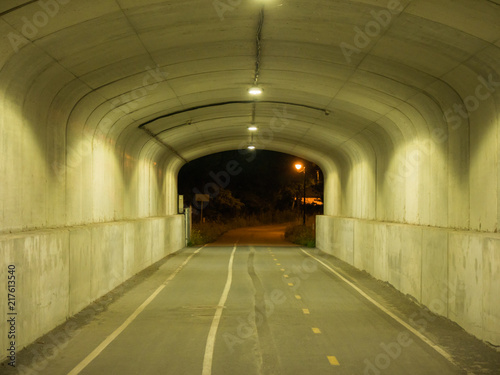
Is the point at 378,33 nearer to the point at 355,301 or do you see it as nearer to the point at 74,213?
the point at 355,301

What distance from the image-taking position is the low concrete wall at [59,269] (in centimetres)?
826

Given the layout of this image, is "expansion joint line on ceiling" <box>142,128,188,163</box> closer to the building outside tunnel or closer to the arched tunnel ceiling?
the building outside tunnel

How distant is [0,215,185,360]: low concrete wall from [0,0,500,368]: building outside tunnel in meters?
0.04

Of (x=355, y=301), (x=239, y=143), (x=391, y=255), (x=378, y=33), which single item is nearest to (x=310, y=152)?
(x=239, y=143)

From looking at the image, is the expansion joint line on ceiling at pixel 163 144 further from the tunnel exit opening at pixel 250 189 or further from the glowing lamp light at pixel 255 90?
the tunnel exit opening at pixel 250 189

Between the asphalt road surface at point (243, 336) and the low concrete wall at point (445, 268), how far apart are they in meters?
0.88

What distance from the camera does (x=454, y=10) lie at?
7.70 m

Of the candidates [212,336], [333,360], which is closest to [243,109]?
[212,336]

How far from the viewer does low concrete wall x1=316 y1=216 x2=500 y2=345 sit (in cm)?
884

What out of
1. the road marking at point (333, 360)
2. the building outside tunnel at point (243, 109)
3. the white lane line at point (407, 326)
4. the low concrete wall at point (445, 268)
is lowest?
the white lane line at point (407, 326)

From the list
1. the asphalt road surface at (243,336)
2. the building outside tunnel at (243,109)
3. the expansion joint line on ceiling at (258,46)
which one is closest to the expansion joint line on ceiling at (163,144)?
the building outside tunnel at (243,109)

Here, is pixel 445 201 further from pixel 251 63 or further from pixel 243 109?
pixel 243 109

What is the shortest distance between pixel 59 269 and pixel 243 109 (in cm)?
955

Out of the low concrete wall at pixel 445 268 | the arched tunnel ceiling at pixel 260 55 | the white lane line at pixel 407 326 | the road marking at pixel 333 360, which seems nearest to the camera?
the road marking at pixel 333 360
